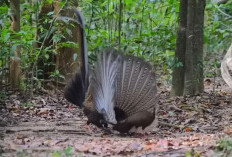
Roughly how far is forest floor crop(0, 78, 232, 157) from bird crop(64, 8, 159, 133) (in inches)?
7.2

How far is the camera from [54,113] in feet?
20.4

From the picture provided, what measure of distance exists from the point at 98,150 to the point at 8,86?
13.3 feet

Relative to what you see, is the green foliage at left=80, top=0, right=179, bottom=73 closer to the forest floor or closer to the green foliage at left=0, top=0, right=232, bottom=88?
the green foliage at left=0, top=0, right=232, bottom=88

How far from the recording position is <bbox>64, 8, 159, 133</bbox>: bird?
4.73 m

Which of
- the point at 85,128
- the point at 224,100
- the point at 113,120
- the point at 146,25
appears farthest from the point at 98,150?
the point at 146,25

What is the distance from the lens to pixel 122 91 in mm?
4762

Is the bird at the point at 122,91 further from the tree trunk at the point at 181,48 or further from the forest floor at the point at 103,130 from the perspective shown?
the tree trunk at the point at 181,48

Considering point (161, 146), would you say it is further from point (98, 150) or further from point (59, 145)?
point (59, 145)

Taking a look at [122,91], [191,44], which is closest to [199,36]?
[191,44]

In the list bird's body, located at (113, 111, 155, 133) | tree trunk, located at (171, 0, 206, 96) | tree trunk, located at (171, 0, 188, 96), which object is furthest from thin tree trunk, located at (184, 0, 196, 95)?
bird's body, located at (113, 111, 155, 133)

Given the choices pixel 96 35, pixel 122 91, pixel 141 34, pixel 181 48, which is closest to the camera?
pixel 122 91

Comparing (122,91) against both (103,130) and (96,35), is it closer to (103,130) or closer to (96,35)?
(103,130)

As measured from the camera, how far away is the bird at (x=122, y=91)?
4730 millimetres

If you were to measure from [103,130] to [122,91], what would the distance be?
1.79 ft
